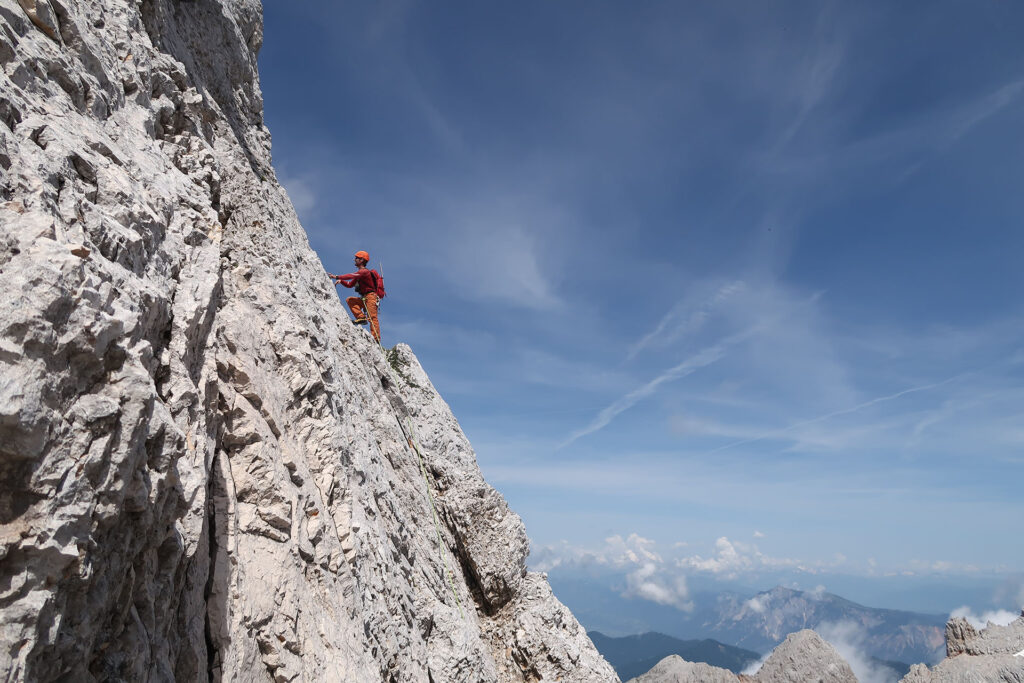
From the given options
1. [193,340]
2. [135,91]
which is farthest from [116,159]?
[135,91]

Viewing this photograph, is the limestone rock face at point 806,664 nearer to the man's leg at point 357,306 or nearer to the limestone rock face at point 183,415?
the limestone rock face at point 183,415

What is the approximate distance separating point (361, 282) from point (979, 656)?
47827mm

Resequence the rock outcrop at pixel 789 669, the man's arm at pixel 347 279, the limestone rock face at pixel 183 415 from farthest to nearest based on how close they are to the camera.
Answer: the rock outcrop at pixel 789 669 → the man's arm at pixel 347 279 → the limestone rock face at pixel 183 415

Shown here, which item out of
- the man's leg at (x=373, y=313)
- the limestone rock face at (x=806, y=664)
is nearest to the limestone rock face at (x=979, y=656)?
the limestone rock face at (x=806, y=664)

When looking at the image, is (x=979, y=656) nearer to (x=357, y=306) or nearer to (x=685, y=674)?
(x=685, y=674)

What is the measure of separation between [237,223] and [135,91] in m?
3.23

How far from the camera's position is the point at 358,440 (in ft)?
38.1

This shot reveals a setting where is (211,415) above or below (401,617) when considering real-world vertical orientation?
above

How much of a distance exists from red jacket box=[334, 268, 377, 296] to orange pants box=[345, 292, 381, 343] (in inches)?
8.9

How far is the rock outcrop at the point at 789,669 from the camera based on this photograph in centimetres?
4297

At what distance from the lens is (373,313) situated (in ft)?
63.9

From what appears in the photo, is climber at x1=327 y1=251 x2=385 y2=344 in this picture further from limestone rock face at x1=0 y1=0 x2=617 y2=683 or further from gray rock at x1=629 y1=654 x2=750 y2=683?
gray rock at x1=629 y1=654 x2=750 y2=683

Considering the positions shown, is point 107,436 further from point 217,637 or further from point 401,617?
point 401,617

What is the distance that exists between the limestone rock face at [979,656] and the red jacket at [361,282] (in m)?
44.4
